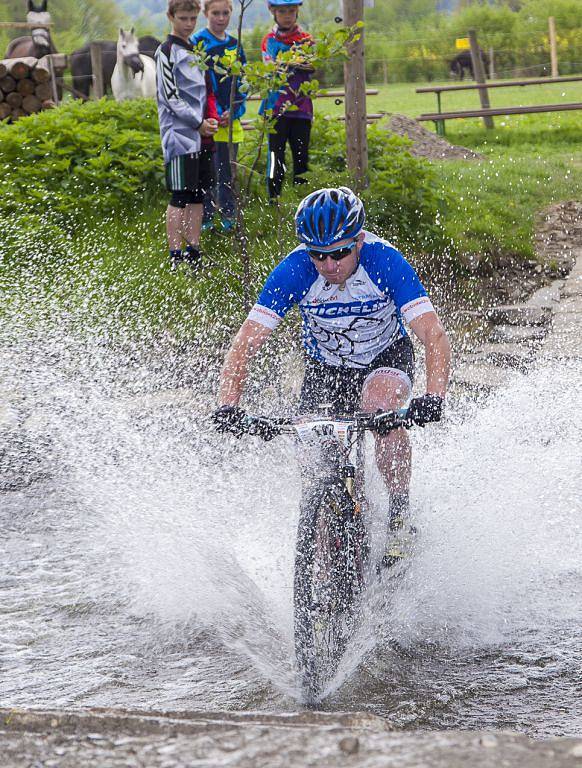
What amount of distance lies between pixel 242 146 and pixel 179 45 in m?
3.11

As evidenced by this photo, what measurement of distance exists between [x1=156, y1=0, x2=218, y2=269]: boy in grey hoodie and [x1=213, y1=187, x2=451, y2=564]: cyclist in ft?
13.2

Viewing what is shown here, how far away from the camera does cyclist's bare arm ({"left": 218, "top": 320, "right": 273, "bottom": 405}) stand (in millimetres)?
4527

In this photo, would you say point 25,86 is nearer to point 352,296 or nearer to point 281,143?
point 281,143

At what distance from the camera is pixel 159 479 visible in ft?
21.1

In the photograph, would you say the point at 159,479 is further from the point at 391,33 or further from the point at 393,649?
the point at 391,33

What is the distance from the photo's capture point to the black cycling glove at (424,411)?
3.98 m

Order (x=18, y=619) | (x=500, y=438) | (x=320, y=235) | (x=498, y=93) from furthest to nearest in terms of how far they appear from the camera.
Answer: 1. (x=498, y=93)
2. (x=500, y=438)
3. (x=18, y=619)
4. (x=320, y=235)

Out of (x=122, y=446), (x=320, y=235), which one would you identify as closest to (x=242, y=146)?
(x=122, y=446)

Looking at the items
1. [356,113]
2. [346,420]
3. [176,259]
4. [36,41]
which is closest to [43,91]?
[36,41]

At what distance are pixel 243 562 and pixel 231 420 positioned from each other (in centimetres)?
139

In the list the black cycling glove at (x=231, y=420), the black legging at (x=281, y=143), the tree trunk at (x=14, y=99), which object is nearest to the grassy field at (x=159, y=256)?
the black legging at (x=281, y=143)

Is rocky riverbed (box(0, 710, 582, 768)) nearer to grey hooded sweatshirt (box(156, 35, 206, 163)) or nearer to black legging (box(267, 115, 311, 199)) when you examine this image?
grey hooded sweatshirt (box(156, 35, 206, 163))

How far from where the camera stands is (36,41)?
20.9m

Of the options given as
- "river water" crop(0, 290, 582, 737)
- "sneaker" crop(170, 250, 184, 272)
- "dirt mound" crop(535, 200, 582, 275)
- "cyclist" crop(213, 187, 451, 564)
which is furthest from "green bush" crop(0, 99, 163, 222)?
"cyclist" crop(213, 187, 451, 564)
